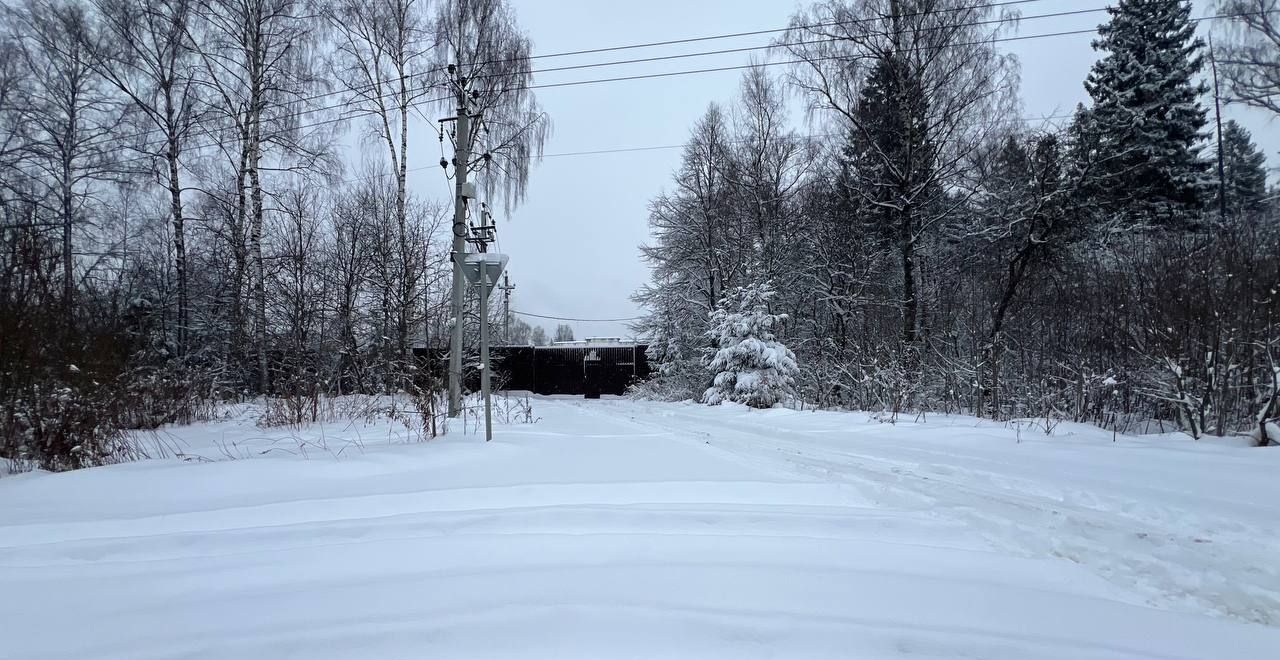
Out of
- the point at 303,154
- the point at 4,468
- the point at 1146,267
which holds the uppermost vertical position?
the point at 303,154

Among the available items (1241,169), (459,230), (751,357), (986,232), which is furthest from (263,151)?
(1241,169)

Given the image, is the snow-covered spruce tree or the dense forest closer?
the dense forest

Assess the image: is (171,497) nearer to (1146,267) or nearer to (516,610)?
(516,610)

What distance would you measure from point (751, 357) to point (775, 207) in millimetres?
6339

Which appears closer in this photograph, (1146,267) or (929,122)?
(1146,267)

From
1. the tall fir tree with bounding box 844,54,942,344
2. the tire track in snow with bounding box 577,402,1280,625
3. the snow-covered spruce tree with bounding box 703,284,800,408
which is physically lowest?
the tire track in snow with bounding box 577,402,1280,625

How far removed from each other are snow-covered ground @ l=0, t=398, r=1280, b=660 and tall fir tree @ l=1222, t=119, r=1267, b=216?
51.0ft

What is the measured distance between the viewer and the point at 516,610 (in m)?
1.96

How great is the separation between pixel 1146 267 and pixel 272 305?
49.2 feet

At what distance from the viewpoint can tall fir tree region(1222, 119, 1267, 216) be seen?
14859 millimetres

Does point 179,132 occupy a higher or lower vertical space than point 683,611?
higher

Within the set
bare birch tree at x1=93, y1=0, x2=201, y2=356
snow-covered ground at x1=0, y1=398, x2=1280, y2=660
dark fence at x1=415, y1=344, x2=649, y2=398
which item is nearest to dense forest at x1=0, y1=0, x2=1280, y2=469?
bare birch tree at x1=93, y1=0, x2=201, y2=356

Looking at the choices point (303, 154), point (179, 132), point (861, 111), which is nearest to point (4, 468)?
point (303, 154)

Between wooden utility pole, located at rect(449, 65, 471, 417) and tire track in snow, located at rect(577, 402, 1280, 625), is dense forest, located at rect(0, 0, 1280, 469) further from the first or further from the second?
tire track in snow, located at rect(577, 402, 1280, 625)
